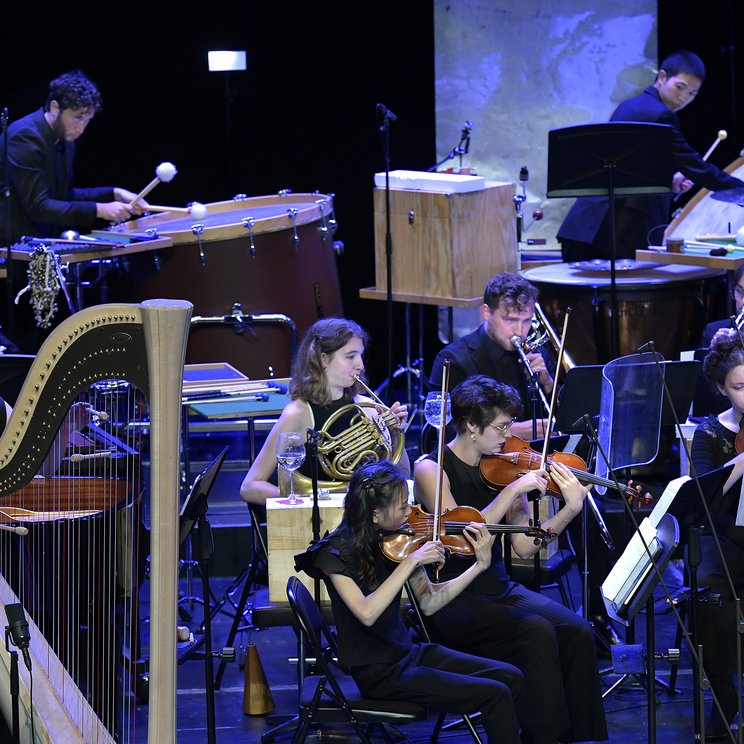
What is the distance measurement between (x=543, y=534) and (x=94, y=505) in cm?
151

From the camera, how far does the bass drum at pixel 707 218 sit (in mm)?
7246

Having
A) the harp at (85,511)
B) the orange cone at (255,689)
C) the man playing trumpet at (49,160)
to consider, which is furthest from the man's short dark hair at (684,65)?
the harp at (85,511)

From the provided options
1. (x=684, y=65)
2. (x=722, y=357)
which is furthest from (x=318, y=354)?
(x=684, y=65)

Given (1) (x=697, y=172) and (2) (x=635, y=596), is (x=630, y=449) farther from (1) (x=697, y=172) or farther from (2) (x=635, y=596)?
(1) (x=697, y=172)

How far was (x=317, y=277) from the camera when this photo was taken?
24.0ft

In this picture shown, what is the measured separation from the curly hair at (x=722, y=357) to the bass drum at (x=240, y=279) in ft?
8.21

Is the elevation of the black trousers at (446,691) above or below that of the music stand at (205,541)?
below

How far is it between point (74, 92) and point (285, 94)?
93.6 inches

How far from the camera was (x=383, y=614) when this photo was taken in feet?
13.8

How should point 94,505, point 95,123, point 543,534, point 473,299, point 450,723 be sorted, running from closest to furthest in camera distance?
point 94,505, point 543,534, point 450,723, point 473,299, point 95,123

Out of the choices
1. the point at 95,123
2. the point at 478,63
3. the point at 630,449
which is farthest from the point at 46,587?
the point at 478,63

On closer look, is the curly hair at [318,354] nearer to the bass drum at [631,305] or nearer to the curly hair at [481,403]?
the curly hair at [481,403]

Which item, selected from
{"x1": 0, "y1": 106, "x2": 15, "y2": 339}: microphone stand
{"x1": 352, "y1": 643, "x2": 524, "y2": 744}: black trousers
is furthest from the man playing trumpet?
{"x1": 352, "y1": 643, "x2": 524, "y2": 744}: black trousers

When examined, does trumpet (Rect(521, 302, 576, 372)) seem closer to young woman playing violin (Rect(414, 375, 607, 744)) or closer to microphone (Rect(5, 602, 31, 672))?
young woman playing violin (Rect(414, 375, 607, 744))
